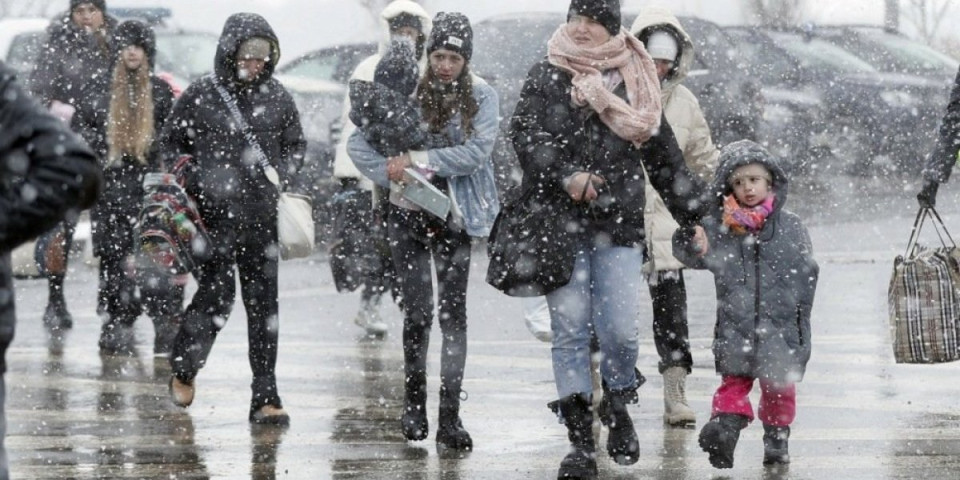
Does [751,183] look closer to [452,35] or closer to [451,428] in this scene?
[452,35]

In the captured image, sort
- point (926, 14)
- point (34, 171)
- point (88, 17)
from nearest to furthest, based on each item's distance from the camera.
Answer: point (34, 171)
point (88, 17)
point (926, 14)

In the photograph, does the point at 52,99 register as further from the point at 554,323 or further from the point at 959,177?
the point at 959,177

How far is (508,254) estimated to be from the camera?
7.41 metres

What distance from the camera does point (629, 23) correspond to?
60.7 ft

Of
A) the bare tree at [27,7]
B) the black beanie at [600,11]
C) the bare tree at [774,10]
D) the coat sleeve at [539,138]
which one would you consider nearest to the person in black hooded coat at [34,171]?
the coat sleeve at [539,138]

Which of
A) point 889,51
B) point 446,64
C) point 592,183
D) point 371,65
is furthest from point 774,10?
point 592,183

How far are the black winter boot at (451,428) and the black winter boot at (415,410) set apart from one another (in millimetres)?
73

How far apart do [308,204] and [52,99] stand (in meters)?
3.11

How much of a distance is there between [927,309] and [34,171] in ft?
15.2

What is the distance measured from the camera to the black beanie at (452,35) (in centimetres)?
803

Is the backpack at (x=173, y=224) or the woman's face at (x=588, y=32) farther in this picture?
the backpack at (x=173, y=224)

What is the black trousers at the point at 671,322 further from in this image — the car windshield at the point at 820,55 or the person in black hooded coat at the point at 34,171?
the car windshield at the point at 820,55

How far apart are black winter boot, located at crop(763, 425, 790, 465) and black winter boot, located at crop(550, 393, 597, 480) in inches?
24.3

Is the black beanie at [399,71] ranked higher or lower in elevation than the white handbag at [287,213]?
higher
